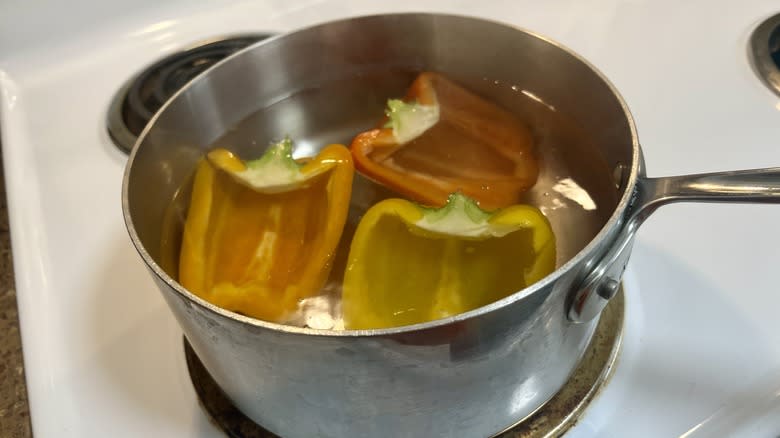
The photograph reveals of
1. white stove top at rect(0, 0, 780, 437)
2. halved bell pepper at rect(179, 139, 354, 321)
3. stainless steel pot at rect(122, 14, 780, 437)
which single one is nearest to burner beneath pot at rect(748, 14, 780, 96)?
white stove top at rect(0, 0, 780, 437)

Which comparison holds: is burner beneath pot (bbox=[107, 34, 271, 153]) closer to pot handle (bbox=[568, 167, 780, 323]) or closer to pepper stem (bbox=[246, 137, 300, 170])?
pepper stem (bbox=[246, 137, 300, 170])

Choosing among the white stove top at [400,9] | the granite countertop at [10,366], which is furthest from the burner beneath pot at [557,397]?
the granite countertop at [10,366]

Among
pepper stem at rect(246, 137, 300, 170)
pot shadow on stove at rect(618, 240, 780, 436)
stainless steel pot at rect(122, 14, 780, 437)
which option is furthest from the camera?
pepper stem at rect(246, 137, 300, 170)

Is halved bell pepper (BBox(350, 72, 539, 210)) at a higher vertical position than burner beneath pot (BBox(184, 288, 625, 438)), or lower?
higher

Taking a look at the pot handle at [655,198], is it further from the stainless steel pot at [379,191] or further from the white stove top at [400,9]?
the white stove top at [400,9]

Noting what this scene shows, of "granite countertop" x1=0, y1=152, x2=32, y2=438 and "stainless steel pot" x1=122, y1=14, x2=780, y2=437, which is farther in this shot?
"granite countertop" x1=0, y1=152, x2=32, y2=438

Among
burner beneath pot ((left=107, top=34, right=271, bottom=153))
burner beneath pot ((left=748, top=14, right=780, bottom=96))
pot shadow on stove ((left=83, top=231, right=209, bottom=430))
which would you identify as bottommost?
pot shadow on stove ((left=83, top=231, right=209, bottom=430))

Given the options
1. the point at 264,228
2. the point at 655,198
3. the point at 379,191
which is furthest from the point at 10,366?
the point at 655,198

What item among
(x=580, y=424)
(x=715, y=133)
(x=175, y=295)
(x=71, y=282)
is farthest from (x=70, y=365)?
(x=715, y=133)
